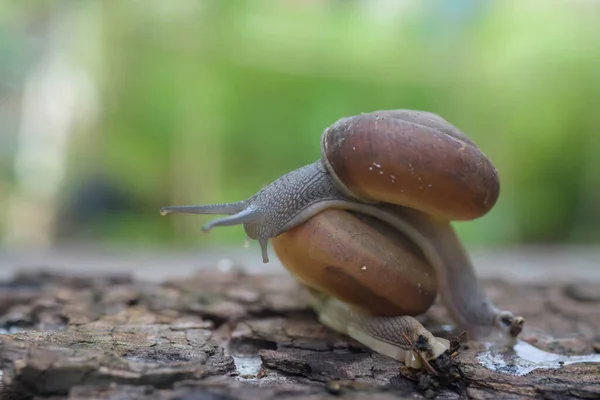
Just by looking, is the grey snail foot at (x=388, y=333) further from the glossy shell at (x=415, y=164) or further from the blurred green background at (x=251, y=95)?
the blurred green background at (x=251, y=95)

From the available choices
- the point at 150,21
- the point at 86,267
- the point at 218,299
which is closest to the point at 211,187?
the point at 150,21

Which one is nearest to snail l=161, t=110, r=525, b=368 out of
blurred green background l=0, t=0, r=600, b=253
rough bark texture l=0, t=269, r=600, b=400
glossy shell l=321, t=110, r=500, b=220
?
glossy shell l=321, t=110, r=500, b=220

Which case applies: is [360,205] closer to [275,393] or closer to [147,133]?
[275,393]

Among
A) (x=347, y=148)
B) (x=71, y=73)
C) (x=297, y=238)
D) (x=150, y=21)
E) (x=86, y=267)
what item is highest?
(x=150, y=21)

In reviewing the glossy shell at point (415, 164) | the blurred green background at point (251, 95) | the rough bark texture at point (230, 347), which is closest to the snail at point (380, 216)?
the glossy shell at point (415, 164)

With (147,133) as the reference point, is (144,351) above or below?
below

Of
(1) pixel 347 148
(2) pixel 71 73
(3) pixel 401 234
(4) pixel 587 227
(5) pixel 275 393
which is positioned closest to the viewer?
(5) pixel 275 393
